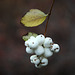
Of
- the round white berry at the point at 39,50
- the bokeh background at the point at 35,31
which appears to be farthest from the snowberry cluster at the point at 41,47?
the bokeh background at the point at 35,31

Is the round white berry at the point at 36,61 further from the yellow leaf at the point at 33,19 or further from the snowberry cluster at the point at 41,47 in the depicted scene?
the yellow leaf at the point at 33,19

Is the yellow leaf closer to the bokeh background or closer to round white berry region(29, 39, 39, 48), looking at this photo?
round white berry region(29, 39, 39, 48)

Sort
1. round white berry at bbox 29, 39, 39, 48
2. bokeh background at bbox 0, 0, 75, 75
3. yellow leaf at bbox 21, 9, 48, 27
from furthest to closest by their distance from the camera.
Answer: bokeh background at bbox 0, 0, 75, 75, yellow leaf at bbox 21, 9, 48, 27, round white berry at bbox 29, 39, 39, 48

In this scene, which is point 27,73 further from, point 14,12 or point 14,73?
point 14,12

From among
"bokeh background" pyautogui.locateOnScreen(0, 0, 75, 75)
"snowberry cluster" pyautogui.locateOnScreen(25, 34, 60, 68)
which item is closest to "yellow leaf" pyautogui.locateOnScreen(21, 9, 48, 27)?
"snowberry cluster" pyautogui.locateOnScreen(25, 34, 60, 68)

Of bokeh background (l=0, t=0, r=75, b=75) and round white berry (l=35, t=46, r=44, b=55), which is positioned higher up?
round white berry (l=35, t=46, r=44, b=55)

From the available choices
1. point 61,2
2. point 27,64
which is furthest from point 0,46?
point 61,2

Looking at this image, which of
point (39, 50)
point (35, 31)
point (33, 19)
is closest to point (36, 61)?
point (39, 50)

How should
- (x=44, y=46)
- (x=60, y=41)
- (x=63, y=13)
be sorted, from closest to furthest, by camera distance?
(x=44, y=46), (x=60, y=41), (x=63, y=13)

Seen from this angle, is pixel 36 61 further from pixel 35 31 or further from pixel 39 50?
pixel 35 31
